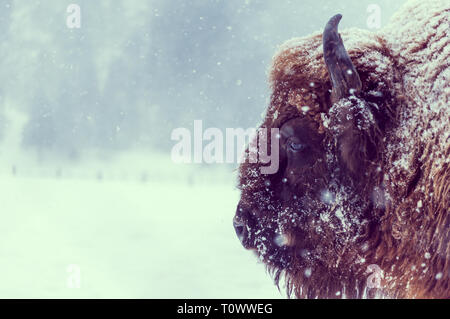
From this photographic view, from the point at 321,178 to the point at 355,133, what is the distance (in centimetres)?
23

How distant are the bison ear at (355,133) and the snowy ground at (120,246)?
586 millimetres

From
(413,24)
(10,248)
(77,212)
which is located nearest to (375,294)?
(413,24)

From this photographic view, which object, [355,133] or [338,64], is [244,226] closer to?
[355,133]

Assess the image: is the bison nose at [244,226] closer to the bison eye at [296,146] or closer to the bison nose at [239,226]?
the bison nose at [239,226]

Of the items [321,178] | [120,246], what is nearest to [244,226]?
[321,178]

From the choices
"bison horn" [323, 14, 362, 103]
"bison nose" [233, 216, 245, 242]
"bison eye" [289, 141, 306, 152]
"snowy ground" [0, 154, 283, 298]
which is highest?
"bison horn" [323, 14, 362, 103]

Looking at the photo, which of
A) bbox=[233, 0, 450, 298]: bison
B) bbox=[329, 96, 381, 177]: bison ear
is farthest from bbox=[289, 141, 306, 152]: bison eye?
bbox=[329, 96, 381, 177]: bison ear

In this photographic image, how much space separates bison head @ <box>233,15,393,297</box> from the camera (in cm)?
154

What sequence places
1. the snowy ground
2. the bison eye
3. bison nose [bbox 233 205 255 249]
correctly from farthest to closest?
the snowy ground
bison nose [bbox 233 205 255 249]
the bison eye

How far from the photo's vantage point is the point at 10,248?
5.77 meters

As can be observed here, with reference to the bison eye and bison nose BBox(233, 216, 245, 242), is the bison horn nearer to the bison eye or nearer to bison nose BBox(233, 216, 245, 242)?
the bison eye

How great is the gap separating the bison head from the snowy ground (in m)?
0.20
